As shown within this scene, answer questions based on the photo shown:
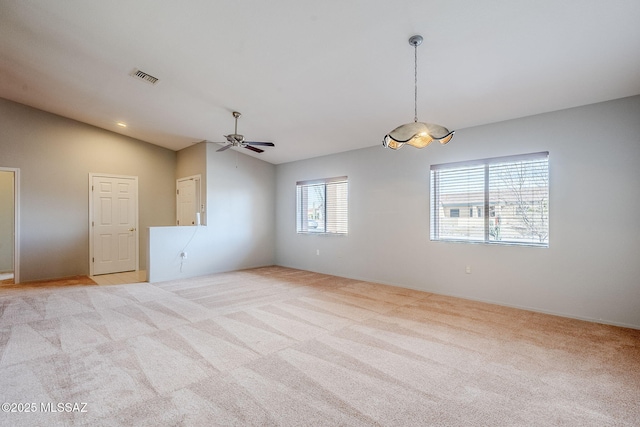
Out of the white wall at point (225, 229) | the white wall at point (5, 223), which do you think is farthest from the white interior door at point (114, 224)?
the white wall at point (5, 223)

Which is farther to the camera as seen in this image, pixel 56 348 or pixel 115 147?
pixel 115 147

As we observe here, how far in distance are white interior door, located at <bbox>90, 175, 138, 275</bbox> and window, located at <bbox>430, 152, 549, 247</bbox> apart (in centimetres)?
668

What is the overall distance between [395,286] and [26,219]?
7251 mm

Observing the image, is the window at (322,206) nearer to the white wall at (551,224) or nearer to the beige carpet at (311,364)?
the white wall at (551,224)

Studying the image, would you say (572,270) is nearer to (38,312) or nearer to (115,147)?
(38,312)

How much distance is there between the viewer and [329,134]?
5.52 m

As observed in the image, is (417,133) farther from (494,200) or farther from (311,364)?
(494,200)

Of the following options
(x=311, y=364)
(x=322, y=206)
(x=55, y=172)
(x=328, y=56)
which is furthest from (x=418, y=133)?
(x=55, y=172)

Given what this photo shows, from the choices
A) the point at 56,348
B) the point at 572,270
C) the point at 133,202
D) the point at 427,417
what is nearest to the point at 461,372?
the point at 427,417

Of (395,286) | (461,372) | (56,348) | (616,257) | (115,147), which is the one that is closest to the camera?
(461,372)

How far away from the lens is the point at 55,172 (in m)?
6.11

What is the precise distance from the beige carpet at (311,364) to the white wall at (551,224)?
1.27ft

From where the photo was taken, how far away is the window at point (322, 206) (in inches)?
255

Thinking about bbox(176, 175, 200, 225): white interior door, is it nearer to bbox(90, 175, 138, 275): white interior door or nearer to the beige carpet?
bbox(90, 175, 138, 275): white interior door
